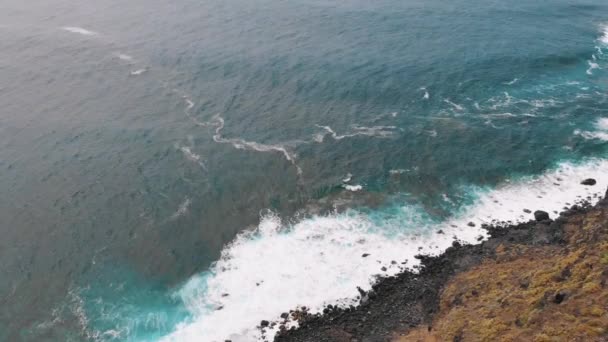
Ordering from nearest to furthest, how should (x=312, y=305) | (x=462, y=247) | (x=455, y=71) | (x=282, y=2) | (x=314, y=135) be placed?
1. (x=312, y=305)
2. (x=462, y=247)
3. (x=314, y=135)
4. (x=455, y=71)
5. (x=282, y=2)

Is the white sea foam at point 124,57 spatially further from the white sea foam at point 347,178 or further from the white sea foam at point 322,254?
the white sea foam at point 347,178

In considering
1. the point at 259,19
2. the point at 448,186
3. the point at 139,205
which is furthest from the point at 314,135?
the point at 259,19

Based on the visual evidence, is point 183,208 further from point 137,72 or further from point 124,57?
point 124,57

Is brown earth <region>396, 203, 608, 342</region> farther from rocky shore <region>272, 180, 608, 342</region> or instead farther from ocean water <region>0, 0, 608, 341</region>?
ocean water <region>0, 0, 608, 341</region>

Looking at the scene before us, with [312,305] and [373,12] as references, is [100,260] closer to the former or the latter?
[312,305]

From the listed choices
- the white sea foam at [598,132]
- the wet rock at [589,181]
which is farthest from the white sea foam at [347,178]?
the white sea foam at [598,132]

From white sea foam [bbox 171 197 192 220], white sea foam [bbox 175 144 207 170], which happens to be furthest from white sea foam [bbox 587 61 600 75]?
white sea foam [bbox 171 197 192 220]
